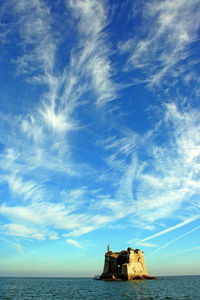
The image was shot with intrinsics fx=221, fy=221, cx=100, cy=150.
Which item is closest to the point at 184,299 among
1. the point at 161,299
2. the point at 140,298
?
the point at 161,299

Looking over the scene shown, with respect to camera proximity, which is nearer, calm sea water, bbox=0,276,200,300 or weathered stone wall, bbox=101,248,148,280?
calm sea water, bbox=0,276,200,300

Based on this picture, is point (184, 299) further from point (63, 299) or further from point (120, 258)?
point (120, 258)

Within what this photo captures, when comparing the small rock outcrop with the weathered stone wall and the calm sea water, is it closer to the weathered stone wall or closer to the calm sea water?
the weathered stone wall

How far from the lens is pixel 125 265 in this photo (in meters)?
81.6

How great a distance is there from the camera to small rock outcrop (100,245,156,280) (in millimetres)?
82062

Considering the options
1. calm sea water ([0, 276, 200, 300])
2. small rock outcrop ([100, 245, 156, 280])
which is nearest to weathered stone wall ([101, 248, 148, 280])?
small rock outcrop ([100, 245, 156, 280])

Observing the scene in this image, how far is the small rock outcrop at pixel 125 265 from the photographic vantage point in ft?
269

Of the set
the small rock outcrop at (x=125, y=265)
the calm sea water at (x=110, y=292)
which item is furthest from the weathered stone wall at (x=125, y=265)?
the calm sea water at (x=110, y=292)

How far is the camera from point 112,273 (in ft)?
288

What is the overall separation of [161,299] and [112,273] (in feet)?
177

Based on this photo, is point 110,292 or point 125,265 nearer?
point 110,292

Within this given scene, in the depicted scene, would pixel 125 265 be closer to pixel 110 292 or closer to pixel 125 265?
pixel 125 265

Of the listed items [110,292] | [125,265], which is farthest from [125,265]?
[110,292]

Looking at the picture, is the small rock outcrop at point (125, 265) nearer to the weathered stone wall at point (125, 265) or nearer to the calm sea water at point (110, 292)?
the weathered stone wall at point (125, 265)
